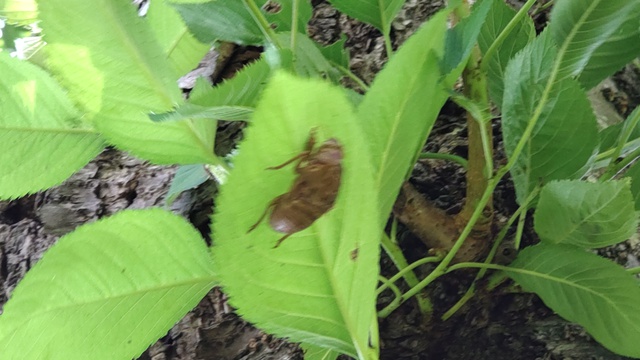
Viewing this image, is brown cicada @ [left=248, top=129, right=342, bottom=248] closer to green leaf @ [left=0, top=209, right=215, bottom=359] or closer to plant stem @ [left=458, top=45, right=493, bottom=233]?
green leaf @ [left=0, top=209, right=215, bottom=359]

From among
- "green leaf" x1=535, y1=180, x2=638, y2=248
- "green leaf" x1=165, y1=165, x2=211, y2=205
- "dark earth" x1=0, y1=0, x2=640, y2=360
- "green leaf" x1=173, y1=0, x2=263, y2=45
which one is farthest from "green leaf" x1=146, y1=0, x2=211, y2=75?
"green leaf" x1=535, y1=180, x2=638, y2=248

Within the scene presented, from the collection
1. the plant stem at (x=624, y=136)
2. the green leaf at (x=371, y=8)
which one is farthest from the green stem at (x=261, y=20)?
the plant stem at (x=624, y=136)

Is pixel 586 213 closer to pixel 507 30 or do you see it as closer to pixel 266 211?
pixel 507 30

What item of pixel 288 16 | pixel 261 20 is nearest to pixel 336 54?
pixel 288 16

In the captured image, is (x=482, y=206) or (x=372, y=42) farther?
(x=372, y=42)

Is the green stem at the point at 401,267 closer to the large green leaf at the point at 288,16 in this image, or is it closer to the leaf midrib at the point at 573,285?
the leaf midrib at the point at 573,285

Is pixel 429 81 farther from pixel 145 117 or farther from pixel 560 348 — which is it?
pixel 560 348

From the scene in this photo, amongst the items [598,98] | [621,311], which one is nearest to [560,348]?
[621,311]
